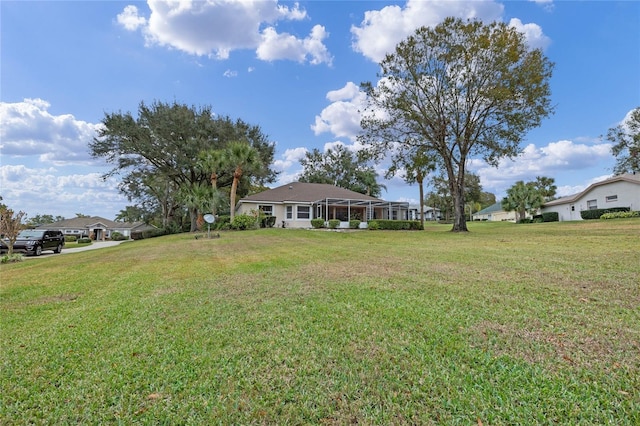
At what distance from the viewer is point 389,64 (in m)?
20.7

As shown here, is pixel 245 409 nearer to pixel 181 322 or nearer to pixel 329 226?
pixel 181 322

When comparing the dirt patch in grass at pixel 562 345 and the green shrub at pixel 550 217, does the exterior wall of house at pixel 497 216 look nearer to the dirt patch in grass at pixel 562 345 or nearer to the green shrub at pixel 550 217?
the green shrub at pixel 550 217

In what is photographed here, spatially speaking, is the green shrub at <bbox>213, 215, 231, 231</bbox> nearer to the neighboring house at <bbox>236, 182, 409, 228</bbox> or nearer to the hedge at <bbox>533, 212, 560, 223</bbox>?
the neighboring house at <bbox>236, 182, 409, 228</bbox>

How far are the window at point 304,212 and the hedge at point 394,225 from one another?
6.35m

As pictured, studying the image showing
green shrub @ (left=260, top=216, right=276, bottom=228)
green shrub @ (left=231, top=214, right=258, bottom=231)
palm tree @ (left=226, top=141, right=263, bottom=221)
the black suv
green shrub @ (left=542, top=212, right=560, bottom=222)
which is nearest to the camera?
the black suv

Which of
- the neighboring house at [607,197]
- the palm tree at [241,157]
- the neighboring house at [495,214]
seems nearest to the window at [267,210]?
the palm tree at [241,157]

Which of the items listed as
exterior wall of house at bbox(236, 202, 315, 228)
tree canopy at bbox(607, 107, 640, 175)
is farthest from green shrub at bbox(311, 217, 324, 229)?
tree canopy at bbox(607, 107, 640, 175)

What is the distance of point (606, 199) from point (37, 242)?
139 feet

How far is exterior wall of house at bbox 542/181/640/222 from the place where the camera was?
23.2 metres

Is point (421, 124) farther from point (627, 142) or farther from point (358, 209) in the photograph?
point (627, 142)

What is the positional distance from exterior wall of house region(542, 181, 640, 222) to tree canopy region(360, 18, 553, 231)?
12.0 meters

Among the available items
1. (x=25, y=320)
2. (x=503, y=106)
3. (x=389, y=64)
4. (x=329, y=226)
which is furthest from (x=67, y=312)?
(x=503, y=106)

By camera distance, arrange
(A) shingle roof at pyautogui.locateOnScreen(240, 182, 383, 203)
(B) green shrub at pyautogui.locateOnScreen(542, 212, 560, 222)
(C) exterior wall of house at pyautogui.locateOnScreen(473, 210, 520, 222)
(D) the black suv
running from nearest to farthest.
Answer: (D) the black suv
(A) shingle roof at pyautogui.locateOnScreen(240, 182, 383, 203)
(B) green shrub at pyautogui.locateOnScreen(542, 212, 560, 222)
(C) exterior wall of house at pyautogui.locateOnScreen(473, 210, 520, 222)

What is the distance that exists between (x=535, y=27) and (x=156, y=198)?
145 feet
